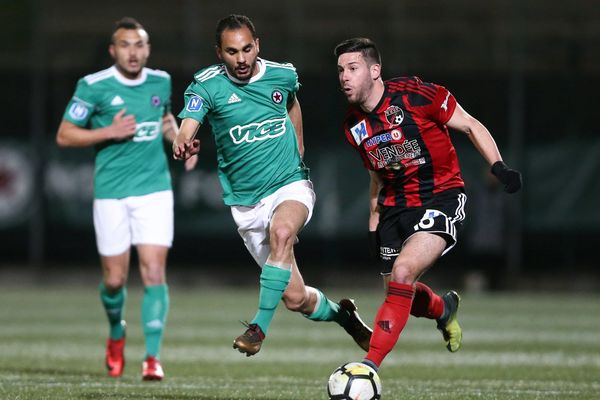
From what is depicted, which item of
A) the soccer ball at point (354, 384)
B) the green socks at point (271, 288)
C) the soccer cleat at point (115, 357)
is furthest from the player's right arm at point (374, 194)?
the soccer cleat at point (115, 357)

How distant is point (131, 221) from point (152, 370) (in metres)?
1.14

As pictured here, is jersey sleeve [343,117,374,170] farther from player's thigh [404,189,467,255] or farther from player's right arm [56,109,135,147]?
player's right arm [56,109,135,147]

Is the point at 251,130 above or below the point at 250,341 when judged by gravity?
above

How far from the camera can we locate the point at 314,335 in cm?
1347

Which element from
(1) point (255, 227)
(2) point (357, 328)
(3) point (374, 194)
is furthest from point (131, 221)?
(3) point (374, 194)

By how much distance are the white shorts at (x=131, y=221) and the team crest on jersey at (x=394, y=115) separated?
2.37 m

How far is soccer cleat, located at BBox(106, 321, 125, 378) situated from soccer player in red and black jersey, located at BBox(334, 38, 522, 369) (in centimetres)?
255

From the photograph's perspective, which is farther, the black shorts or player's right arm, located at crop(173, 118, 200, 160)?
the black shorts

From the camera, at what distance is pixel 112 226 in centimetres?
923

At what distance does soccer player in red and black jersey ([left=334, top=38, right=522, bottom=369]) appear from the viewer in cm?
734

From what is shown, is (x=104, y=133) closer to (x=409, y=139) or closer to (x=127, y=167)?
(x=127, y=167)

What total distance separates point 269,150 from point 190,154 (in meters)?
0.79

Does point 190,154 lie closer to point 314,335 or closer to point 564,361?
point 564,361

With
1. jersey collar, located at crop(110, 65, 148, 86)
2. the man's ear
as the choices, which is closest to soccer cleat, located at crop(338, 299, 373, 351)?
the man's ear
